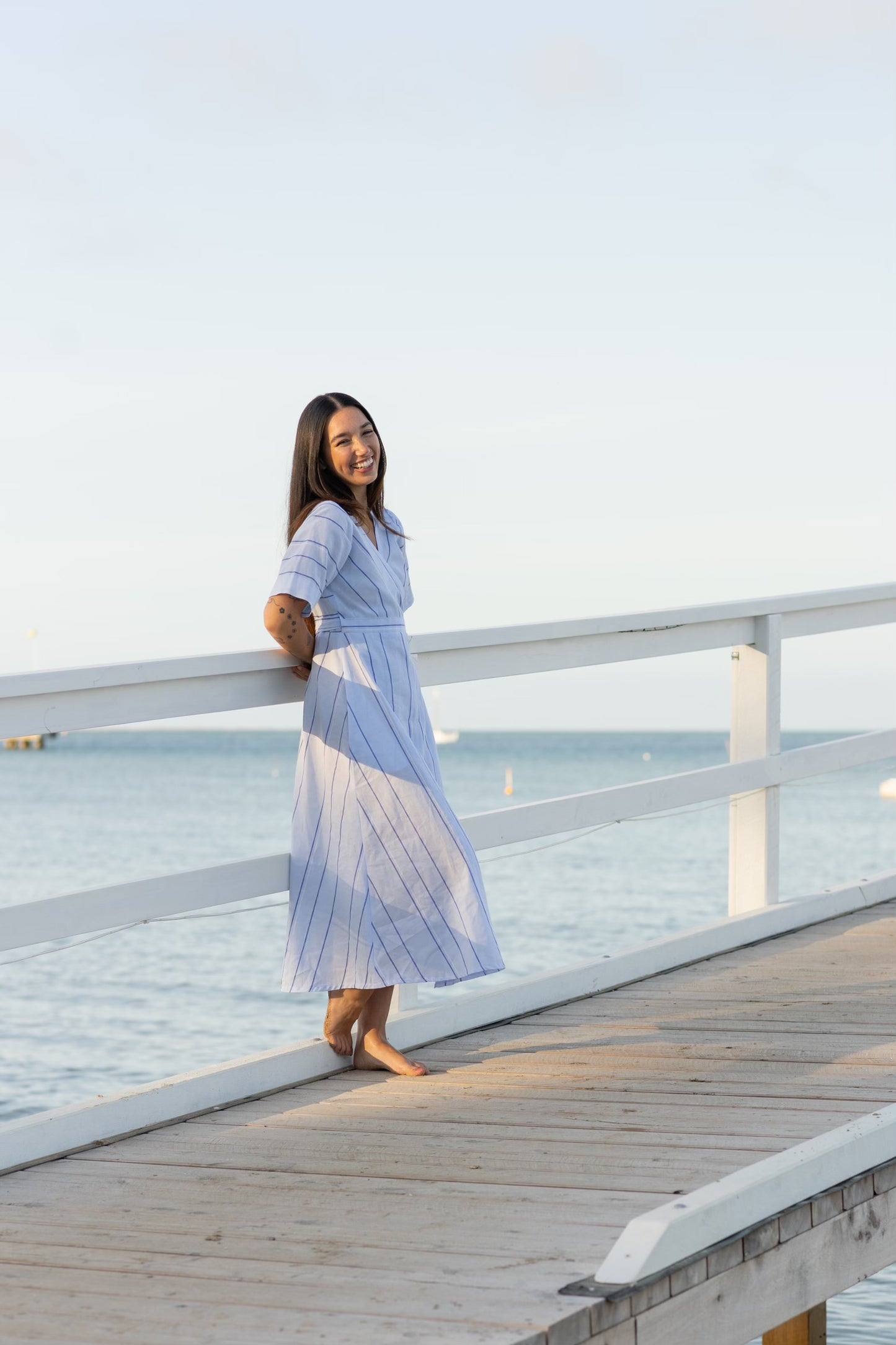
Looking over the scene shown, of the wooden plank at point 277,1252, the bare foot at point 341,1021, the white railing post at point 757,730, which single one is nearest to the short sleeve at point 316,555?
the bare foot at point 341,1021

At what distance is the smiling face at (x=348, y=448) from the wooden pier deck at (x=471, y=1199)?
4.25 feet

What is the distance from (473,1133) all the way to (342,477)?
143cm

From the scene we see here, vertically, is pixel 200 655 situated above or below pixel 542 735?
below

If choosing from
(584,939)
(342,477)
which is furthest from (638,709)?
(342,477)

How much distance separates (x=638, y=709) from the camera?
26.0m

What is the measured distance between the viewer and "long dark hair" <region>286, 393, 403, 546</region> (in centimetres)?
353

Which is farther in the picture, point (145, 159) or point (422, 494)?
point (422, 494)

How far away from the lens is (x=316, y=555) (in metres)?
3.32

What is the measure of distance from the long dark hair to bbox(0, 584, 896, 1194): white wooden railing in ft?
1.22

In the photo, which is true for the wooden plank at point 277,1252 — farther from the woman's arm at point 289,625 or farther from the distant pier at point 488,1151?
the woman's arm at point 289,625

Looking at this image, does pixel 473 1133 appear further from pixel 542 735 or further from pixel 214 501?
pixel 542 735

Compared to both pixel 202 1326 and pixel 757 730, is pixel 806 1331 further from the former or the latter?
pixel 202 1326

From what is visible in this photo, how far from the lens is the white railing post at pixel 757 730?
4.77m

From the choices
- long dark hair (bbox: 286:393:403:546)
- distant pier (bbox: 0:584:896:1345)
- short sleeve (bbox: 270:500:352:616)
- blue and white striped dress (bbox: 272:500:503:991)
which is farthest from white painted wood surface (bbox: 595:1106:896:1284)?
long dark hair (bbox: 286:393:403:546)
